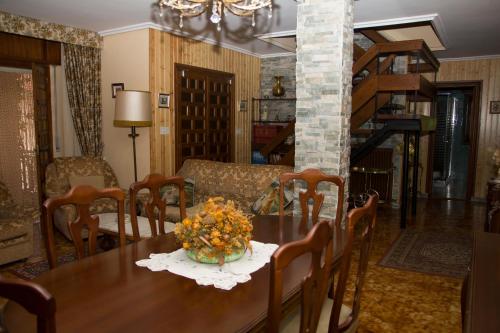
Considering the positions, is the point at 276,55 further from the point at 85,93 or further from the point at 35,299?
the point at 35,299

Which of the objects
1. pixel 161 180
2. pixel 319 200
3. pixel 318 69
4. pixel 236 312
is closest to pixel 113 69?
pixel 318 69

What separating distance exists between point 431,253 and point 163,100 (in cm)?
375

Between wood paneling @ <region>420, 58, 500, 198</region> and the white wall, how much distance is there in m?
5.39

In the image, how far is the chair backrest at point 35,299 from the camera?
905 millimetres

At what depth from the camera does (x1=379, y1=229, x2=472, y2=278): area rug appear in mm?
3941

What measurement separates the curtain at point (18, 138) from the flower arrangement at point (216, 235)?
419 cm

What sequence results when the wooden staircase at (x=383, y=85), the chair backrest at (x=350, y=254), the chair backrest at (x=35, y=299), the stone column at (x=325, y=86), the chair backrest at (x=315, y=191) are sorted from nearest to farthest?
the chair backrest at (x=35, y=299)
the chair backrest at (x=350, y=254)
the chair backrest at (x=315, y=191)
the stone column at (x=325, y=86)
the wooden staircase at (x=383, y=85)

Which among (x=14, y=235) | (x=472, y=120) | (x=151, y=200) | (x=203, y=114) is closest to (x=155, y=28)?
(x=203, y=114)

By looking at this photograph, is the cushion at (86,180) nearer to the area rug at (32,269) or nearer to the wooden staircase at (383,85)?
the area rug at (32,269)

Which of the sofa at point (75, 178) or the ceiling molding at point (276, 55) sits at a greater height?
the ceiling molding at point (276, 55)

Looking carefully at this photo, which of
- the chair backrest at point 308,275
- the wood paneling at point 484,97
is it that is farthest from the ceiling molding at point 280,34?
the chair backrest at point 308,275

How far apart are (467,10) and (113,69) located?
441 cm

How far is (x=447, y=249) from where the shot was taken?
14.9ft

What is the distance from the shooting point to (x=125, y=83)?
18.5 ft
